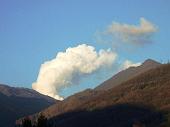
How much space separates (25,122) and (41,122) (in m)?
4.30

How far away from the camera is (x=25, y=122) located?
132 m

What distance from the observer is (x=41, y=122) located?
133000 mm
